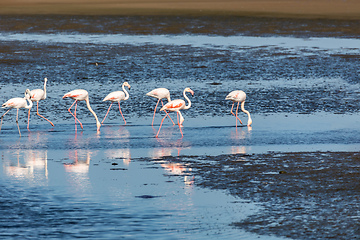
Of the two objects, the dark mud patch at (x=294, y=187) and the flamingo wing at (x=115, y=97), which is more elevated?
the flamingo wing at (x=115, y=97)

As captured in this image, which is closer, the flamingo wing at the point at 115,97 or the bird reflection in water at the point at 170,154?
Result: the bird reflection in water at the point at 170,154

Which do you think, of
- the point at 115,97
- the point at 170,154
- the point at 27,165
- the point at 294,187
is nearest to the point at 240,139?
the point at 170,154

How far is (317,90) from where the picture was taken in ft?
52.8

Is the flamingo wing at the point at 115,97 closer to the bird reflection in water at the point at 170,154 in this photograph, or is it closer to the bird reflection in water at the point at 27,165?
the bird reflection in water at the point at 170,154

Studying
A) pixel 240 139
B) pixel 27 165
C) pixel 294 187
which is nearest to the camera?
pixel 294 187

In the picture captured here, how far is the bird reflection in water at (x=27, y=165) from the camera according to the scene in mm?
9039

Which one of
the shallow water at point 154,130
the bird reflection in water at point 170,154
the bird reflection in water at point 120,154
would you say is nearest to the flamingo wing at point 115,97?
the shallow water at point 154,130

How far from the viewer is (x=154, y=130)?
12484mm

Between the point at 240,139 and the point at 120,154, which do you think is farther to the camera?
the point at 240,139

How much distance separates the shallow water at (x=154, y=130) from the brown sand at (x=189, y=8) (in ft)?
40.7

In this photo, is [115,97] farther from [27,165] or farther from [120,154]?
[27,165]

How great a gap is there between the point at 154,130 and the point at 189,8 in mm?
30367

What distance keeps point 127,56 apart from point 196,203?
48.0 ft

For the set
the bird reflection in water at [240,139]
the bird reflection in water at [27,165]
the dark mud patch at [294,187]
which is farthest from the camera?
the bird reflection in water at [240,139]
